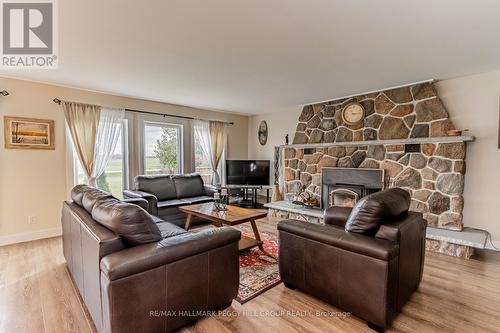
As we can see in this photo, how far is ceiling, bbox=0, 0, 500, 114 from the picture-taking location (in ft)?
6.18

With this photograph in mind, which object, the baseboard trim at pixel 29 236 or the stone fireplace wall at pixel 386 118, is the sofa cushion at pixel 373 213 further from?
the baseboard trim at pixel 29 236

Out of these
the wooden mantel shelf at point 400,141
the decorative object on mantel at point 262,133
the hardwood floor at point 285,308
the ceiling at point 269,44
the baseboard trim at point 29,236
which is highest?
the ceiling at point 269,44

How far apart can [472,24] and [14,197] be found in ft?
18.8

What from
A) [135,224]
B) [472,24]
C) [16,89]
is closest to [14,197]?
[16,89]

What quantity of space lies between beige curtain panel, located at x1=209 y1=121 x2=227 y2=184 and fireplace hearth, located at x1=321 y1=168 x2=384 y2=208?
96.7 inches

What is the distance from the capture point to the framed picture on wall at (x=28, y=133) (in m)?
3.44

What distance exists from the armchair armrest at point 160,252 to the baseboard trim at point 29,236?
3209mm

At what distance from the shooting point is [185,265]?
1690 mm

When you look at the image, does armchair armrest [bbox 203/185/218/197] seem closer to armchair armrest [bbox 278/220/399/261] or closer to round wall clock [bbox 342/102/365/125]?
armchair armrest [bbox 278/220/399/261]

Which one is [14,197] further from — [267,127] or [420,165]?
[420,165]

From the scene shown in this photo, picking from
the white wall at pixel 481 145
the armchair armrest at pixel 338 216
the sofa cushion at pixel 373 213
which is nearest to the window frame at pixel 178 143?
the armchair armrest at pixel 338 216

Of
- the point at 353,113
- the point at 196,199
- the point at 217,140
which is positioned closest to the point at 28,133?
the point at 196,199

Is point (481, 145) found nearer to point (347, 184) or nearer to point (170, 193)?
point (347, 184)

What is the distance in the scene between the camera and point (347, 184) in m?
4.30
